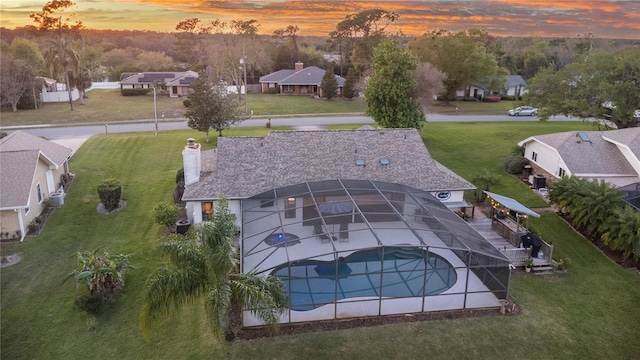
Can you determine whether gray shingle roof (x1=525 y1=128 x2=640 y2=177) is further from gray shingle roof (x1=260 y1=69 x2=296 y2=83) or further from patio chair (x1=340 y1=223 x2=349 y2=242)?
gray shingle roof (x1=260 y1=69 x2=296 y2=83)

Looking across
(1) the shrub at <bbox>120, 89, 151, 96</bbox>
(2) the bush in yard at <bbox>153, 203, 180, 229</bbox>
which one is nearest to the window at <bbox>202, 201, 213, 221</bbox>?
(2) the bush in yard at <bbox>153, 203, 180, 229</bbox>

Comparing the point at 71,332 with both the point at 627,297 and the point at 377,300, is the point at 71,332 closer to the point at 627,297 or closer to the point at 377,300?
the point at 377,300

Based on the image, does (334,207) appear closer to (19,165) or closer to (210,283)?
(210,283)

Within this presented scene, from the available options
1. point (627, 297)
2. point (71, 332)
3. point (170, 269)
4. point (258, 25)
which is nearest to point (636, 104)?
point (627, 297)

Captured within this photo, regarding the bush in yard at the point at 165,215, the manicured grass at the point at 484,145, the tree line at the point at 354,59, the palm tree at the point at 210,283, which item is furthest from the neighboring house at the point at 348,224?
the tree line at the point at 354,59

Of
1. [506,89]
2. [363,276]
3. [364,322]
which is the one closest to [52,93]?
[363,276]

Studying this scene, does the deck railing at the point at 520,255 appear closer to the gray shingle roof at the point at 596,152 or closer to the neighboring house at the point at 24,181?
the gray shingle roof at the point at 596,152
